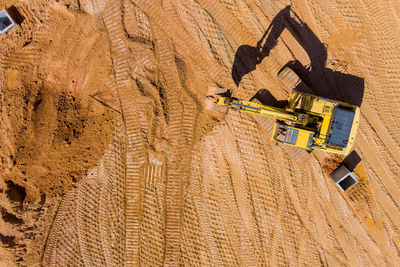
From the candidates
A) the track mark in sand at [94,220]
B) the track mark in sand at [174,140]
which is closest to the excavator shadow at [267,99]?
the track mark in sand at [174,140]

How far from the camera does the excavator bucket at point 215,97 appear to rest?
6.89 metres

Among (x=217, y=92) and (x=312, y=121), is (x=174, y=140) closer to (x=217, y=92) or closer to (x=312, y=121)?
(x=217, y=92)

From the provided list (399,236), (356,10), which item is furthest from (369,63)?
(399,236)

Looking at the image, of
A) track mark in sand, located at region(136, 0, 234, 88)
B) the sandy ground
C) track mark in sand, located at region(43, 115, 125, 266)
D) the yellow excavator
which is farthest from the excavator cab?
track mark in sand, located at region(43, 115, 125, 266)

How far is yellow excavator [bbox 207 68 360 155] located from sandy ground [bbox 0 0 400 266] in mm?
651

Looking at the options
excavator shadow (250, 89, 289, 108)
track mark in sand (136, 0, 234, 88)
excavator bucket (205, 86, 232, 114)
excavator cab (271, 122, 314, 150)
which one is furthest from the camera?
excavator shadow (250, 89, 289, 108)

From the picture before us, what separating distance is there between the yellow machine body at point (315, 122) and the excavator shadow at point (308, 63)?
864 mm

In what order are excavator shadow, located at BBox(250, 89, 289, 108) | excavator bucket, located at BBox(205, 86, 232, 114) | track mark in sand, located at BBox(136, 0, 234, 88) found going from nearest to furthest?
track mark in sand, located at BBox(136, 0, 234, 88), excavator bucket, located at BBox(205, 86, 232, 114), excavator shadow, located at BBox(250, 89, 289, 108)

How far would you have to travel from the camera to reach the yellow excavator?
6.16 metres

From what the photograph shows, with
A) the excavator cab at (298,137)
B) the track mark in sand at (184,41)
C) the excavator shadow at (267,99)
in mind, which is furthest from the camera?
the excavator shadow at (267,99)

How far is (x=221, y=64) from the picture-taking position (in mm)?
6887

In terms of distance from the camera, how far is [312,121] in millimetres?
6363

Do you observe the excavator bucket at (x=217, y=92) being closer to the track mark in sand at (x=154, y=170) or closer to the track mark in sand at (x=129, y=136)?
the track mark in sand at (x=129, y=136)

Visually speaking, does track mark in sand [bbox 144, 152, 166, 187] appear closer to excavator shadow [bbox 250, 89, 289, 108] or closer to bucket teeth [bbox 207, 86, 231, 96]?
bucket teeth [bbox 207, 86, 231, 96]
